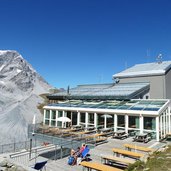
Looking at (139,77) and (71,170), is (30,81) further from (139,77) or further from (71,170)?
(71,170)

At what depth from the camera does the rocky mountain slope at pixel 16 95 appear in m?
39.0

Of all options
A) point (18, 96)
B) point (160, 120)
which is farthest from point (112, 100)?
point (18, 96)

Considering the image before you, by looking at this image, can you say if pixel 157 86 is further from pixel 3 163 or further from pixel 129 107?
pixel 3 163

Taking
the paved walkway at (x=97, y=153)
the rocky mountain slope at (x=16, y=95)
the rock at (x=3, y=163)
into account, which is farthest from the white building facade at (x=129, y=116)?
the rocky mountain slope at (x=16, y=95)

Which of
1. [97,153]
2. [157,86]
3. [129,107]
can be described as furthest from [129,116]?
[157,86]

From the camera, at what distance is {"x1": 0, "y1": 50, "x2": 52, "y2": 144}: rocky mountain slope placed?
128 ft

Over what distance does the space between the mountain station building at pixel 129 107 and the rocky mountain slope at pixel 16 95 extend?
12507 mm

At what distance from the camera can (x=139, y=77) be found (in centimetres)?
2866

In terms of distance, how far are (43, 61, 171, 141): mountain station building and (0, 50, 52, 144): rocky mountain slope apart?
12.5 metres

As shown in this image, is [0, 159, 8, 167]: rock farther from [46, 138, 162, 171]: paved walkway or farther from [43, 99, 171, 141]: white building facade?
[43, 99, 171, 141]: white building facade

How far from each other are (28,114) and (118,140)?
107 feet

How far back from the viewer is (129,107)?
2016 cm

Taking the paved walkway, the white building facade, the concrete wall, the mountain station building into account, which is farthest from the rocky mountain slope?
the paved walkway

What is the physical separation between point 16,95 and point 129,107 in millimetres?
71637
